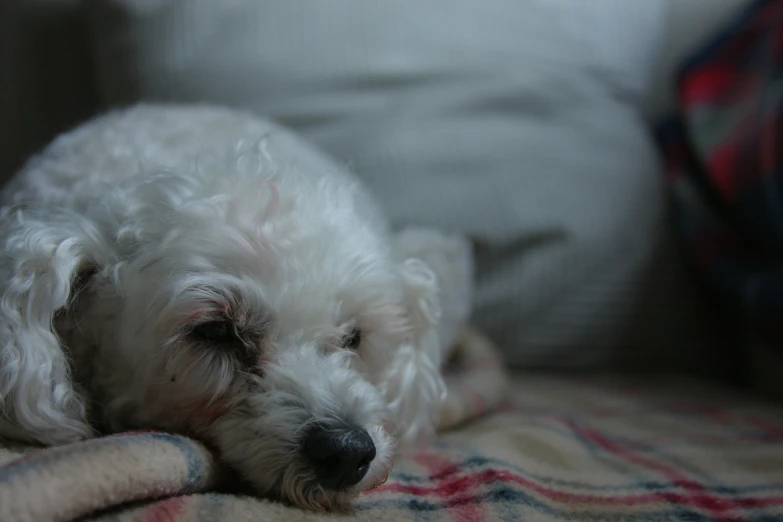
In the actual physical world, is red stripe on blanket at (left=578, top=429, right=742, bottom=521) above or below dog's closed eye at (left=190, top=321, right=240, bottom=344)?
below

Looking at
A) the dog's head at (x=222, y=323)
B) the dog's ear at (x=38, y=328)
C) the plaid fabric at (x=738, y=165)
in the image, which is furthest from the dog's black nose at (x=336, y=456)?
the plaid fabric at (x=738, y=165)

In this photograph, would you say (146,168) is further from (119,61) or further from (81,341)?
(119,61)

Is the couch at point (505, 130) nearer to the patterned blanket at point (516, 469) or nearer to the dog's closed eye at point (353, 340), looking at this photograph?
the patterned blanket at point (516, 469)

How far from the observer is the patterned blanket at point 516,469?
1.82 ft

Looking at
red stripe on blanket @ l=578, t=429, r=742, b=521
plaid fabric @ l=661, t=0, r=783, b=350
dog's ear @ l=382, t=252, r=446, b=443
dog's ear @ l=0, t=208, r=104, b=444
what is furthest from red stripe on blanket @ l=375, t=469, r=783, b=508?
plaid fabric @ l=661, t=0, r=783, b=350

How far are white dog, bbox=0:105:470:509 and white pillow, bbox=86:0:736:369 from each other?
0.46m

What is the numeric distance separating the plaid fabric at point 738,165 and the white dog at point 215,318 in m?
0.70

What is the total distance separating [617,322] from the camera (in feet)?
4.40

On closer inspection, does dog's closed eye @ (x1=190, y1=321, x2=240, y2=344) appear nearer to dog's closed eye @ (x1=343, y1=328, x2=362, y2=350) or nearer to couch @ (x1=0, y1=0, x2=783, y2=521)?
dog's closed eye @ (x1=343, y1=328, x2=362, y2=350)

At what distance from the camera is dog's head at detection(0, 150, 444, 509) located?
691 mm

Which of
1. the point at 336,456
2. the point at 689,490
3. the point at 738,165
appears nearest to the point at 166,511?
the point at 336,456

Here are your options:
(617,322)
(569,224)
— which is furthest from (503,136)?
(617,322)

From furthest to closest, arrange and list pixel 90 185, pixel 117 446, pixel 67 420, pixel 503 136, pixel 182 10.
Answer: pixel 503 136
pixel 182 10
pixel 90 185
pixel 67 420
pixel 117 446

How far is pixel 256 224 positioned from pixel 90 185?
0.26 meters
